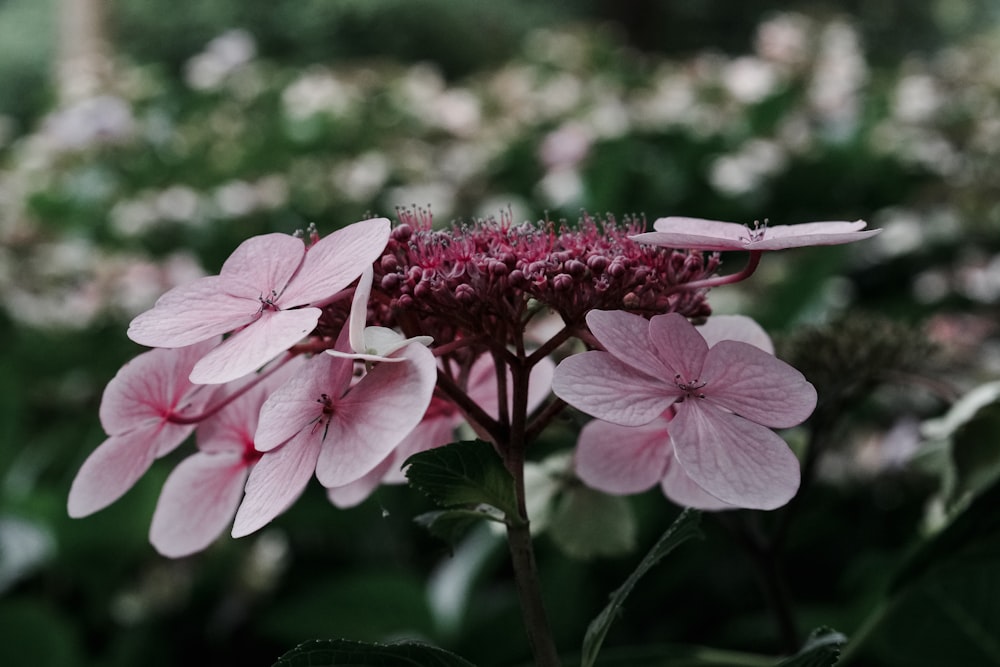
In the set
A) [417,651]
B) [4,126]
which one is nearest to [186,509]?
[417,651]

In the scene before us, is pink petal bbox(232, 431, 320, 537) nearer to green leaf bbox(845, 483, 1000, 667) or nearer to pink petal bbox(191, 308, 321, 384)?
pink petal bbox(191, 308, 321, 384)

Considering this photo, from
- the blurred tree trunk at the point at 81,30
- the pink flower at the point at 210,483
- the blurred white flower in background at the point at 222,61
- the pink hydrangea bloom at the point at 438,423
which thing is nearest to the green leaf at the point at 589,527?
the pink hydrangea bloom at the point at 438,423

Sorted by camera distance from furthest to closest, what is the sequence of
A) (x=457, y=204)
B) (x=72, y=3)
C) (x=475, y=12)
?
(x=475, y=12) < (x=72, y=3) < (x=457, y=204)

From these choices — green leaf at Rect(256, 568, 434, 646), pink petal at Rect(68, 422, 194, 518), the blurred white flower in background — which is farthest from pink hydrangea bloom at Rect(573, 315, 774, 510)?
the blurred white flower in background

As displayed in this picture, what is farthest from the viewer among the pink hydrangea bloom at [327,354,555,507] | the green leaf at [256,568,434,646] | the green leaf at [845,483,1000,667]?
the green leaf at [256,568,434,646]

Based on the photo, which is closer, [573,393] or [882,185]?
[573,393]

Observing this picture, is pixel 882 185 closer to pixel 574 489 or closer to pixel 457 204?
pixel 457 204

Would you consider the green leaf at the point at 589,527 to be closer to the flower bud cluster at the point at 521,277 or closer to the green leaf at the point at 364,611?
the flower bud cluster at the point at 521,277
